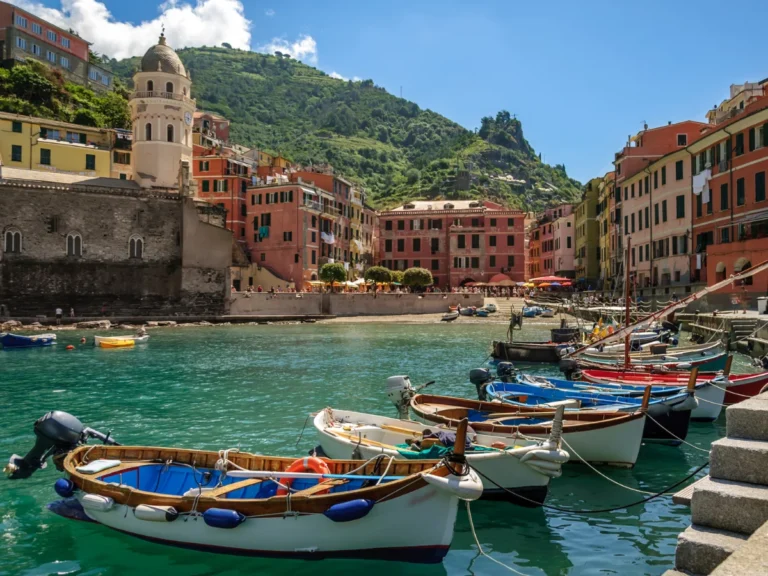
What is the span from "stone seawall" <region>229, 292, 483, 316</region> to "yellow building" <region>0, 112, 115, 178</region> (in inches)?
832

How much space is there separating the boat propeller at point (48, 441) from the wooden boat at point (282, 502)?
45cm

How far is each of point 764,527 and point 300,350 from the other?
3472cm

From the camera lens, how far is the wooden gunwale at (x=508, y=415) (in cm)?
1197

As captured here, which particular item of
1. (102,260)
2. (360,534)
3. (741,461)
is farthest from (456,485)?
(102,260)

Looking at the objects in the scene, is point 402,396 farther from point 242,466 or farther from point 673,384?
point 673,384

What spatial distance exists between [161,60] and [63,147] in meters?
13.0

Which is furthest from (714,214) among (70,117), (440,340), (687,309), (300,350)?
(70,117)

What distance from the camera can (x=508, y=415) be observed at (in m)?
13.5

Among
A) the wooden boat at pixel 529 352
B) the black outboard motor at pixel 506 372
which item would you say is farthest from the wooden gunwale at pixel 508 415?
the wooden boat at pixel 529 352

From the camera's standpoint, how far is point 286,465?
962 cm

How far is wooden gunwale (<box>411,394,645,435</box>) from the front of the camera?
11969 mm

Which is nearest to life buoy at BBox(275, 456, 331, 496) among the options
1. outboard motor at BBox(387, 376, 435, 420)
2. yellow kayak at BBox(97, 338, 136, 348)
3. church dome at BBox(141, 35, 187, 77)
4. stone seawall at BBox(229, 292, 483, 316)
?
outboard motor at BBox(387, 376, 435, 420)

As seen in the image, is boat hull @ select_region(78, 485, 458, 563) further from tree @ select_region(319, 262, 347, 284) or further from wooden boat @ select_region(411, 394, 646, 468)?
tree @ select_region(319, 262, 347, 284)

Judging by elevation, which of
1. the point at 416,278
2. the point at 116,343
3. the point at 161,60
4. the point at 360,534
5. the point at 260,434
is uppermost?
the point at 161,60
